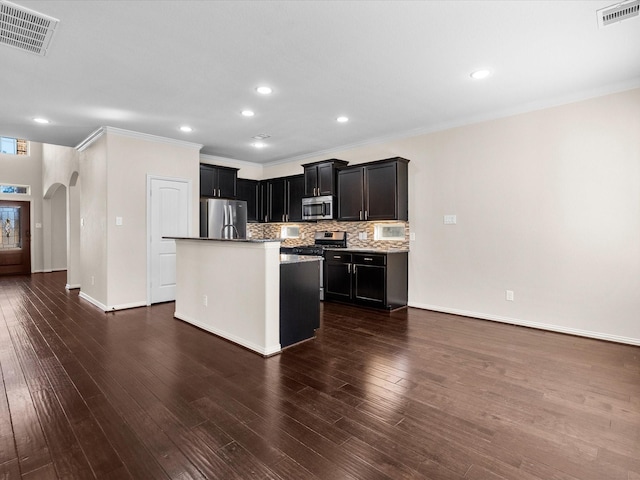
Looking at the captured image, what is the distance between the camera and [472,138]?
15.5 ft

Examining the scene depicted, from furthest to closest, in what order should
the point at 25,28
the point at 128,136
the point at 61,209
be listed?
the point at 61,209 < the point at 128,136 < the point at 25,28

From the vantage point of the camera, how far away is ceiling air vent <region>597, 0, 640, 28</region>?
234 cm

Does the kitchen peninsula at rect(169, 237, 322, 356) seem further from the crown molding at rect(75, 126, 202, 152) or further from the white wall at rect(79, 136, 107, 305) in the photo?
the crown molding at rect(75, 126, 202, 152)

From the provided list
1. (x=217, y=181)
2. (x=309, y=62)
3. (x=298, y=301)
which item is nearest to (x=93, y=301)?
(x=217, y=181)

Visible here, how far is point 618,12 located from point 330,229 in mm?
4828

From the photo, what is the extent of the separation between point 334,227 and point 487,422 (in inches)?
184

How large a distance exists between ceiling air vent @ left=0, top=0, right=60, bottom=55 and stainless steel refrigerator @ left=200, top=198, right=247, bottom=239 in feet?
12.2

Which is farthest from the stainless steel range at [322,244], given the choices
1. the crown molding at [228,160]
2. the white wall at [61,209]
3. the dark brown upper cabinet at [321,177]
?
the white wall at [61,209]

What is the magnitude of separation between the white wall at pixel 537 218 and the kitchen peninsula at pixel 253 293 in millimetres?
2273

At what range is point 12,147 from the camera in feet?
30.6

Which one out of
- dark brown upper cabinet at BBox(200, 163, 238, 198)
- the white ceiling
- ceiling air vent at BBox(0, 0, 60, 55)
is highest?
the white ceiling

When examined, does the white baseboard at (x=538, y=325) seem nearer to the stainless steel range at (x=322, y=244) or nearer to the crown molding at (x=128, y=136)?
the stainless steel range at (x=322, y=244)

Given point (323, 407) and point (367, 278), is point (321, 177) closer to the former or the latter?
point (367, 278)

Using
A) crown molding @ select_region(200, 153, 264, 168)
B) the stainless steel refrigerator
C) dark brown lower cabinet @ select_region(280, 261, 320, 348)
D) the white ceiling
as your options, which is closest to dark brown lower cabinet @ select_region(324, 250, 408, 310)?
dark brown lower cabinet @ select_region(280, 261, 320, 348)
